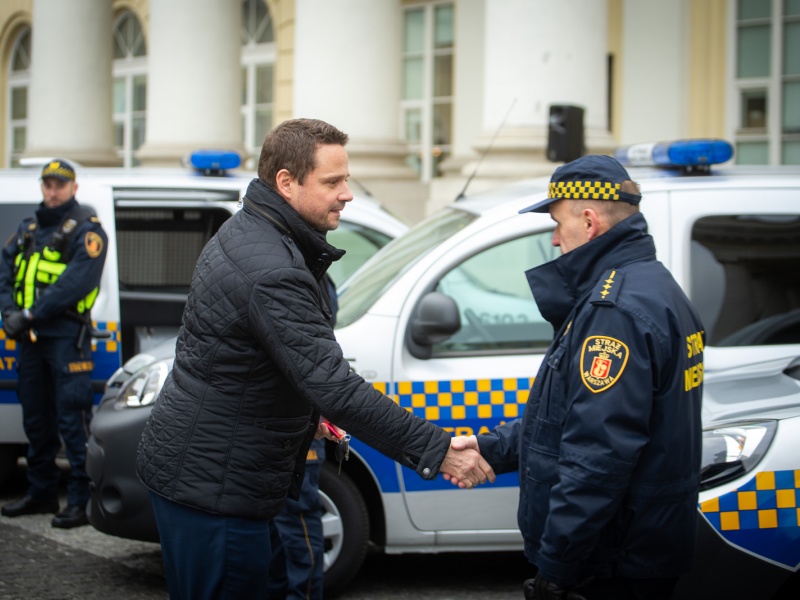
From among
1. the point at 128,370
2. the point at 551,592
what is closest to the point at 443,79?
the point at 128,370

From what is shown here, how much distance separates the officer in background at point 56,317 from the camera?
6074 mm

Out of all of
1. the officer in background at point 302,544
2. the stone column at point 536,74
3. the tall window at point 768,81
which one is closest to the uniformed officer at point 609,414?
the officer in background at point 302,544

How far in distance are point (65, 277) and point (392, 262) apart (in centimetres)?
179

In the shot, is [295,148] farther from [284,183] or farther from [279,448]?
[279,448]

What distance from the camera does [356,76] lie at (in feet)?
41.6

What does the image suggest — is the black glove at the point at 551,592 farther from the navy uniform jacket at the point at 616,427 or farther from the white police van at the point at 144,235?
the white police van at the point at 144,235

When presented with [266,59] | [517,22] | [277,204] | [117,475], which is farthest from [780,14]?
[277,204]

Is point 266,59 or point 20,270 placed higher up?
point 266,59

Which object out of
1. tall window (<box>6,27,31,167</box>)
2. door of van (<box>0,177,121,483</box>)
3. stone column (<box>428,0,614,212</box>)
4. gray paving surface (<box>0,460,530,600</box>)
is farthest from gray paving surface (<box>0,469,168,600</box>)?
tall window (<box>6,27,31,167</box>)

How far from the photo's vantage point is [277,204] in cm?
302

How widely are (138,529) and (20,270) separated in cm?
196

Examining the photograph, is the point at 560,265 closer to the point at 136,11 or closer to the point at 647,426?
the point at 647,426

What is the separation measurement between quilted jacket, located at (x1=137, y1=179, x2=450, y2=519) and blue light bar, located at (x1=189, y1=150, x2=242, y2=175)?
4.08 meters

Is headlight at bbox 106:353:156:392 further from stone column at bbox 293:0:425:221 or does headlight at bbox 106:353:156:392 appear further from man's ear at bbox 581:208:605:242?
stone column at bbox 293:0:425:221
